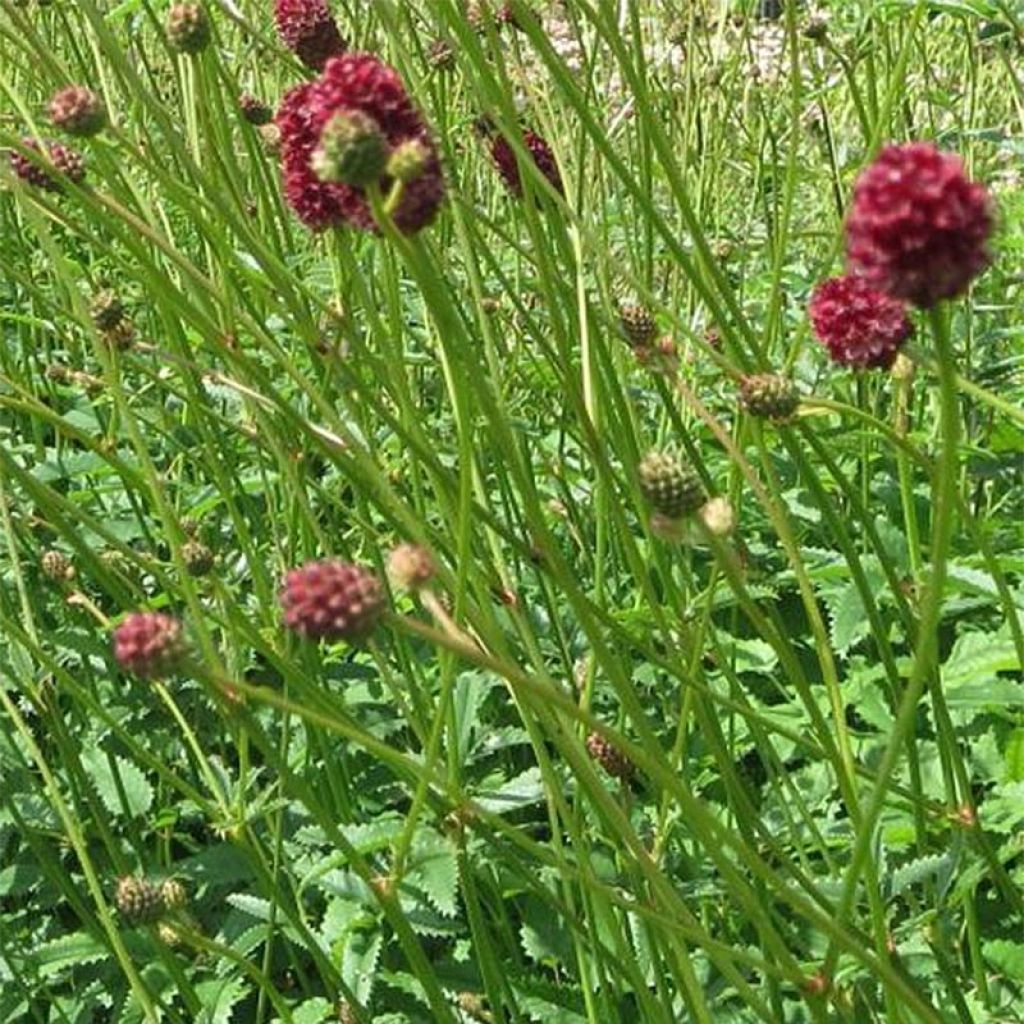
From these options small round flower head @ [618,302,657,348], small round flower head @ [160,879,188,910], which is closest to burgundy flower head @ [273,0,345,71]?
small round flower head @ [618,302,657,348]

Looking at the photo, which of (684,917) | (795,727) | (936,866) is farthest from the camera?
(795,727)

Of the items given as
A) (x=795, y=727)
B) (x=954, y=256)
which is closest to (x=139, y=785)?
(x=795, y=727)

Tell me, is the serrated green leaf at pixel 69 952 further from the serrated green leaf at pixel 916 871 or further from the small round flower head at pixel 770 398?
the small round flower head at pixel 770 398

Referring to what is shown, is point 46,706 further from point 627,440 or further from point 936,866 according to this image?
point 936,866

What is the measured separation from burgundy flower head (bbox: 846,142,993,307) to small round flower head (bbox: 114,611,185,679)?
373mm

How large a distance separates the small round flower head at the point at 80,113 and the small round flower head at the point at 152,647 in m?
0.49

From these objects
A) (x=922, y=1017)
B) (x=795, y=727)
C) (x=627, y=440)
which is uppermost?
(x=627, y=440)

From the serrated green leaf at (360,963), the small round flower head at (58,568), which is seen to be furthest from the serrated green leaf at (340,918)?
the small round flower head at (58,568)

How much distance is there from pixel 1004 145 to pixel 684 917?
99 cm

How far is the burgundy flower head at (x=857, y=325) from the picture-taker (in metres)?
1.10

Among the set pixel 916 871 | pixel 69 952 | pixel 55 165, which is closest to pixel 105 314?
pixel 55 165

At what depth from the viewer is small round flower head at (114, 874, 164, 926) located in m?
1.26

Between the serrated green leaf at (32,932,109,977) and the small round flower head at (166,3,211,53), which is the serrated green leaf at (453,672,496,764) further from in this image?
the small round flower head at (166,3,211,53)

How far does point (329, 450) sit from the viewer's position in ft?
3.47
